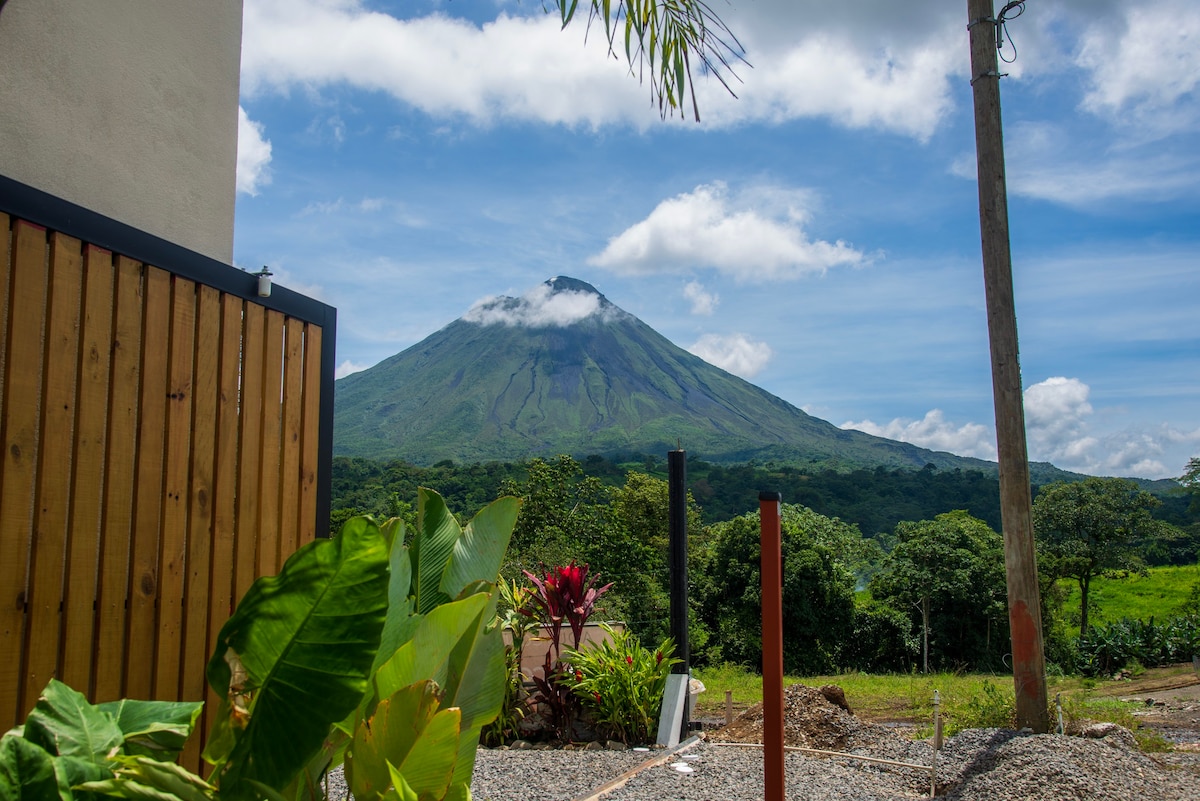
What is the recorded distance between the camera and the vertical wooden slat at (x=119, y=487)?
95.0 inches

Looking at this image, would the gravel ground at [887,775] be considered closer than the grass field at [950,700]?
Yes

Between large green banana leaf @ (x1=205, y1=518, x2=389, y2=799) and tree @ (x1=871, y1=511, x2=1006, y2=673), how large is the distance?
2008 cm

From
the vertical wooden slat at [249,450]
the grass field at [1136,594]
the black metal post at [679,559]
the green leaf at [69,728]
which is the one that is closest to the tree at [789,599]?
Answer: the grass field at [1136,594]

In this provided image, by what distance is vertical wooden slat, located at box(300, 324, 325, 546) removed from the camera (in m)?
3.26

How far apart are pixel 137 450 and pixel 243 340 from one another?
57cm

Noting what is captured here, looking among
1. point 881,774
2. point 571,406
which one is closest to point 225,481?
point 881,774

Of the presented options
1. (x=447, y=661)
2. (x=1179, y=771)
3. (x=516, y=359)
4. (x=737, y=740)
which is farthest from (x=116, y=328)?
(x=516, y=359)

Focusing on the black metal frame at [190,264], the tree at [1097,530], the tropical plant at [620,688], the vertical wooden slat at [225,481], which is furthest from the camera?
the tree at [1097,530]

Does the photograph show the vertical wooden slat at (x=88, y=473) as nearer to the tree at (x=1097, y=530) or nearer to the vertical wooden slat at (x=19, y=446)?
the vertical wooden slat at (x=19, y=446)

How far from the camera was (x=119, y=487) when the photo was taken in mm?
2465

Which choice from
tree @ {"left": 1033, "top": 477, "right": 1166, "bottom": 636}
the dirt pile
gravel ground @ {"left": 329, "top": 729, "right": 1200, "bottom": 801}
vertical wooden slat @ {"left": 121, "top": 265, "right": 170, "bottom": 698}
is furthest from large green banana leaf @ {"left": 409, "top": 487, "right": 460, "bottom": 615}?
tree @ {"left": 1033, "top": 477, "right": 1166, "bottom": 636}

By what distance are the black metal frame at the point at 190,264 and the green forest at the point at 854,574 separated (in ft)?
31.4

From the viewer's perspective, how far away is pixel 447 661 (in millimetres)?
2055

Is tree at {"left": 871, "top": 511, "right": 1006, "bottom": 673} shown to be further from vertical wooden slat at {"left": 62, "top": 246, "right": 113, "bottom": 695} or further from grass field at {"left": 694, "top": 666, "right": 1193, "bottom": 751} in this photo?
vertical wooden slat at {"left": 62, "top": 246, "right": 113, "bottom": 695}
